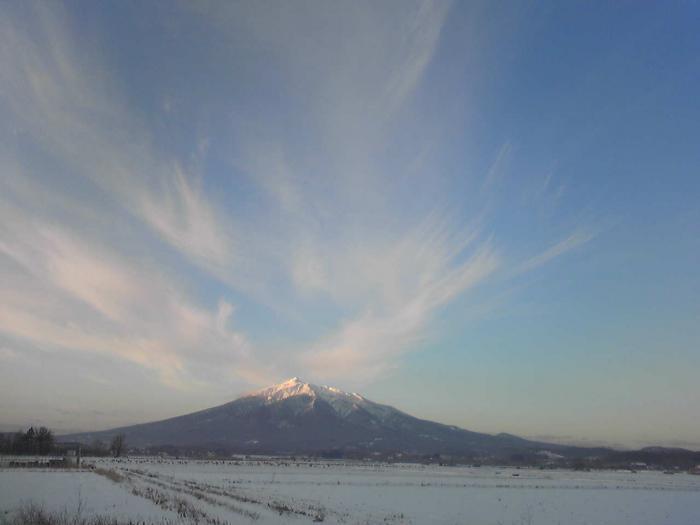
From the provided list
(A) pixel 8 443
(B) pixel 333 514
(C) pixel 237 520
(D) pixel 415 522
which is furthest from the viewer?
(A) pixel 8 443

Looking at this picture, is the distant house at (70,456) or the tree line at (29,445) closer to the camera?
the distant house at (70,456)

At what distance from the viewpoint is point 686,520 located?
33062mm

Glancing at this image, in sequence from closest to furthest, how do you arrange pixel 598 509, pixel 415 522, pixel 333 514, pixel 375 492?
1. pixel 415 522
2. pixel 333 514
3. pixel 598 509
4. pixel 375 492

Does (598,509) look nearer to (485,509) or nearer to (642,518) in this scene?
(642,518)

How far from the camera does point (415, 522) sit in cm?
2716

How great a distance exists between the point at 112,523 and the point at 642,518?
30.8m

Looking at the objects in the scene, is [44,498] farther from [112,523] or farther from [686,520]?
[686,520]

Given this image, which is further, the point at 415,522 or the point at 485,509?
the point at 485,509

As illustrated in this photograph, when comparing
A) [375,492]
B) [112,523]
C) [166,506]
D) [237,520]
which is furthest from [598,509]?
[112,523]

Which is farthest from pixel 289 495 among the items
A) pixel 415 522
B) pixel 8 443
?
pixel 8 443

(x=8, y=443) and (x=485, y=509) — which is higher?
(x=8, y=443)

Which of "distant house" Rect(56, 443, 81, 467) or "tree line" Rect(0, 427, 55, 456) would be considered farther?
"tree line" Rect(0, 427, 55, 456)

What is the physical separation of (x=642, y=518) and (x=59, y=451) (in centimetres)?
13355

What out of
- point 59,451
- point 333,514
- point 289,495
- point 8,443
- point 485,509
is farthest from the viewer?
point 59,451
